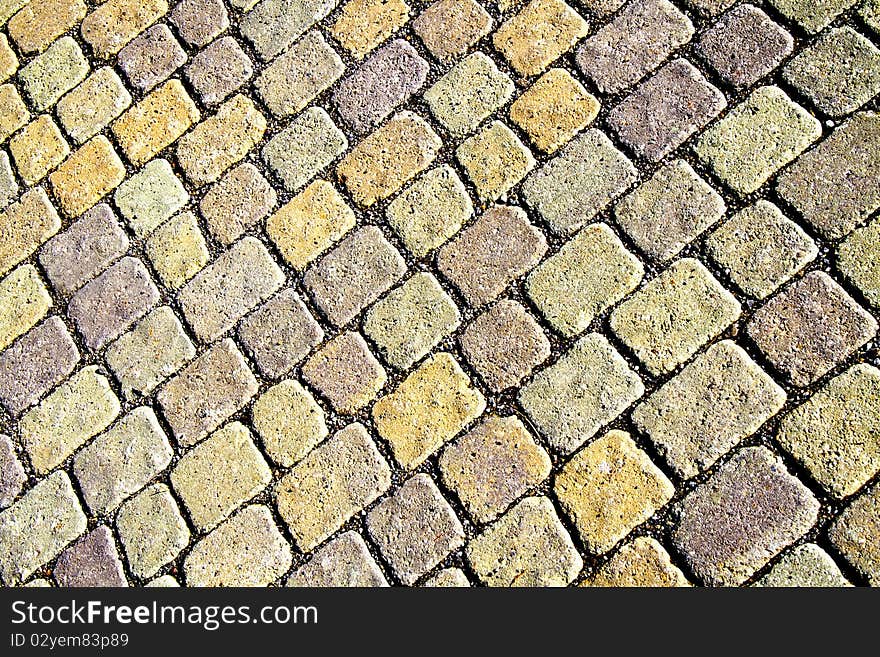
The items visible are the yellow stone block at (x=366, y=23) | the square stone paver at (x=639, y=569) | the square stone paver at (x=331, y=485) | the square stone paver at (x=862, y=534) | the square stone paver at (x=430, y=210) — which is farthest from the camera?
the yellow stone block at (x=366, y=23)

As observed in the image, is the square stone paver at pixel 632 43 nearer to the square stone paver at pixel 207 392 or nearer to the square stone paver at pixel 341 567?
the square stone paver at pixel 207 392

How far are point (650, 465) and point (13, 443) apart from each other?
6.80 ft

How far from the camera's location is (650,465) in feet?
7.16

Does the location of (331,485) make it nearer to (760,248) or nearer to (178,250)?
(178,250)

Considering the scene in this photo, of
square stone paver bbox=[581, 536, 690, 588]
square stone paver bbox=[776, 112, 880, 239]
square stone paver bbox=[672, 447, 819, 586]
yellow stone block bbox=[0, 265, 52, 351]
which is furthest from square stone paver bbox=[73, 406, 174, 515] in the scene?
square stone paver bbox=[776, 112, 880, 239]

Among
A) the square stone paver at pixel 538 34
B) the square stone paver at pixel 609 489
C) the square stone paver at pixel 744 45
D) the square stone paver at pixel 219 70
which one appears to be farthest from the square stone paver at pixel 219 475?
the square stone paver at pixel 744 45

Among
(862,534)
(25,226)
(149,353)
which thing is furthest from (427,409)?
(25,226)

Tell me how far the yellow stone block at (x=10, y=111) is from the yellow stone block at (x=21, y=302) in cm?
68

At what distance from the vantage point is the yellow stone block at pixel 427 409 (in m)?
2.34

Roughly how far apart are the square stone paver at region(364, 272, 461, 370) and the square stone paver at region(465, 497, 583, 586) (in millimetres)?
564

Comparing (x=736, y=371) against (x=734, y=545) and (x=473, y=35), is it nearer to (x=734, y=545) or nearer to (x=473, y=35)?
(x=734, y=545)

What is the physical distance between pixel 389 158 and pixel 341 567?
4.41ft

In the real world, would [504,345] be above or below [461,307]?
below

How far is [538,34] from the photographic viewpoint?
2.77 metres
